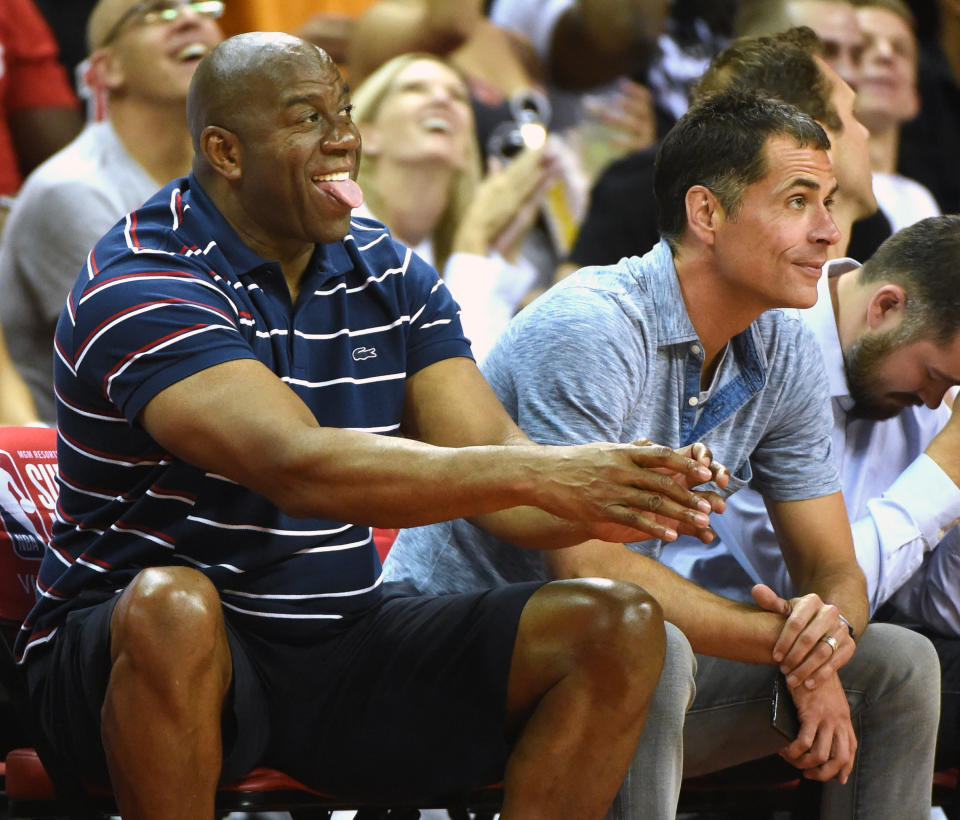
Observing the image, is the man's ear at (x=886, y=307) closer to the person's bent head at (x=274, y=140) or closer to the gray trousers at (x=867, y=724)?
the gray trousers at (x=867, y=724)

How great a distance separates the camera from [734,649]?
2.24m

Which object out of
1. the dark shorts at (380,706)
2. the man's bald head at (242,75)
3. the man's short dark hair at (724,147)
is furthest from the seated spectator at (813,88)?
the dark shorts at (380,706)

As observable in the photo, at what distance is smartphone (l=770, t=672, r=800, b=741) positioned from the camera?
2.24 meters

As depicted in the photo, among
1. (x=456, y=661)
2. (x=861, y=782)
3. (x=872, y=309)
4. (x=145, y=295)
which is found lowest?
(x=861, y=782)

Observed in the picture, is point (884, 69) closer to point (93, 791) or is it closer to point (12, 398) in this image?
point (12, 398)

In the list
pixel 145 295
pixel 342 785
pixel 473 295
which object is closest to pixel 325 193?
pixel 145 295

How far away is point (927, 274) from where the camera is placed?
2678 mm

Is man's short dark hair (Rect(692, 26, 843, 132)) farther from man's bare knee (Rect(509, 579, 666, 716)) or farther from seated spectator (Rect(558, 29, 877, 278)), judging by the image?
man's bare knee (Rect(509, 579, 666, 716))

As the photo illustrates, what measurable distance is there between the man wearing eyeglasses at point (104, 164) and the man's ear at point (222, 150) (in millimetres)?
1322

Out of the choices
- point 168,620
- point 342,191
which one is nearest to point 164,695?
point 168,620

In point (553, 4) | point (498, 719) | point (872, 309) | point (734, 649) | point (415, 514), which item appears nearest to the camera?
point (415, 514)

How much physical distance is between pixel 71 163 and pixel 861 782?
2.21 m

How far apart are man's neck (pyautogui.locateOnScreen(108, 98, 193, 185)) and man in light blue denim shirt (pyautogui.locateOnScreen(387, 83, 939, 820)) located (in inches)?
57.5

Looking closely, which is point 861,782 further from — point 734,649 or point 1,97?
point 1,97
